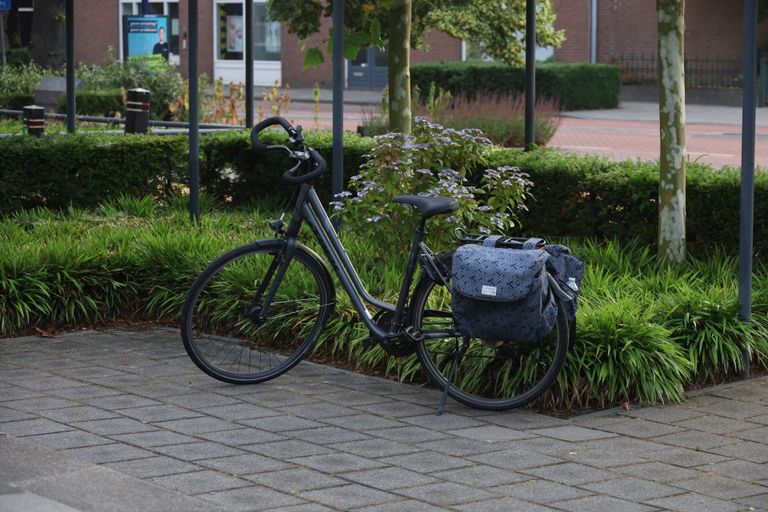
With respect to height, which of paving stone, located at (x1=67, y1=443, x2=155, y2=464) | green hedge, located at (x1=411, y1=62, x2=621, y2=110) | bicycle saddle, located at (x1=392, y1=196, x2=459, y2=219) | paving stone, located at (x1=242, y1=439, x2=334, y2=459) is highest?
green hedge, located at (x1=411, y1=62, x2=621, y2=110)

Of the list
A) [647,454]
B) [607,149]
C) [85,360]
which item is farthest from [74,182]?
[607,149]

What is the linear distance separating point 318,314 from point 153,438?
5.07ft

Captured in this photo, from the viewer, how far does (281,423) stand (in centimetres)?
587

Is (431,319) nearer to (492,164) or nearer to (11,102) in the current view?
(492,164)

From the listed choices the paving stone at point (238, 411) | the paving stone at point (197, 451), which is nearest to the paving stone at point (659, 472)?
the paving stone at point (197, 451)

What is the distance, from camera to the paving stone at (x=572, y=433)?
18.7 feet

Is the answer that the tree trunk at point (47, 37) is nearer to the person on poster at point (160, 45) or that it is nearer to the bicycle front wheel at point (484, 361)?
the person on poster at point (160, 45)

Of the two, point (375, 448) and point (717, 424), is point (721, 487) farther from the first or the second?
point (375, 448)

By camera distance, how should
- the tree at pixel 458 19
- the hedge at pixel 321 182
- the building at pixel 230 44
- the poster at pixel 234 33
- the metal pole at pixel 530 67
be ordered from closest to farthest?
the hedge at pixel 321 182 → the metal pole at pixel 530 67 → the tree at pixel 458 19 → the building at pixel 230 44 → the poster at pixel 234 33

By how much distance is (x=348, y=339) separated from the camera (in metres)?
7.05

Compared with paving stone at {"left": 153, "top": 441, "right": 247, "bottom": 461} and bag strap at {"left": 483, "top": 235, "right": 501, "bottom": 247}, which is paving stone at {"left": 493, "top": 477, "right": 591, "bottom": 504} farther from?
bag strap at {"left": 483, "top": 235, "right": 501, "bottom": 247}

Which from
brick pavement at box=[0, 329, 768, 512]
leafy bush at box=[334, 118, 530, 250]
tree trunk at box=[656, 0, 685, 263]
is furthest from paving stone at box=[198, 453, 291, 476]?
tree trunk at box=[656, 0, 685, 263]

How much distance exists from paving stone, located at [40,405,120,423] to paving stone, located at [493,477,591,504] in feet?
6.41

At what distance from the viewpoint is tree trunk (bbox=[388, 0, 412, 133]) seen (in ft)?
34.6
